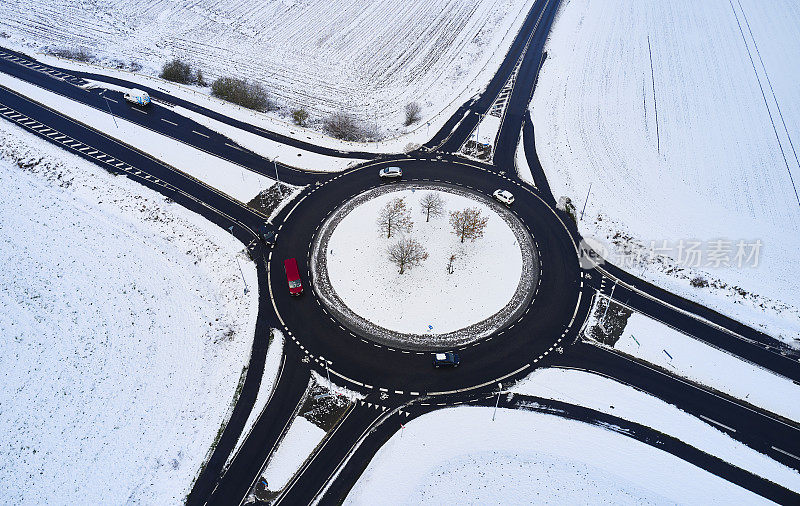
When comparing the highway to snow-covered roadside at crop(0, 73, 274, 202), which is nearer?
the highway

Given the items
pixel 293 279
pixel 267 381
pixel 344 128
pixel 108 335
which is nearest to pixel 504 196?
pixel 344 128

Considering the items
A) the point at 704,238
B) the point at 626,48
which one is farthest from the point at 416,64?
the point at 704,238

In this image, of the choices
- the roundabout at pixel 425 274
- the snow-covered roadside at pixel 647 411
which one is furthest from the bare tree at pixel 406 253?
the snow-covered roadside at pixel 647 411

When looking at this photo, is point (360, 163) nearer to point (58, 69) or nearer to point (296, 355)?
point (296, 355)

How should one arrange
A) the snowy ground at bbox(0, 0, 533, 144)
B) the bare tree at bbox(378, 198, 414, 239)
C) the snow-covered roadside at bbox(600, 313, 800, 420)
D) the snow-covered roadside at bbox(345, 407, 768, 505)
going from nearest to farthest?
the snow-covered roadside at bbox(345, 407, 768, 505)
the snow-covered roadside at bbox(600, 313, 800, 420)
the bare tree at bbox(378, 198, 414, 239)
the snowy ground at bbox(0, 0, 533, 144)

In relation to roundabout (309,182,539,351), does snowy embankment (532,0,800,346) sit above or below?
above

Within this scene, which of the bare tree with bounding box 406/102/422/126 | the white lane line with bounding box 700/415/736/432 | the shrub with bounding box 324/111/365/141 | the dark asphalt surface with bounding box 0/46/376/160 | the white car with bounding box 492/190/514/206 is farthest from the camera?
the bare tree with bounding box 406/102/422/126

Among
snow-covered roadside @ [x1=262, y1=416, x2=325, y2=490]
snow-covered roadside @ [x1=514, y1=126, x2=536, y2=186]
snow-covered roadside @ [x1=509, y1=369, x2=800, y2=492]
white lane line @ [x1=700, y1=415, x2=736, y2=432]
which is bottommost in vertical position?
snow-covered roadside @ [x1=262, y1=416, x2=325, y2=490]

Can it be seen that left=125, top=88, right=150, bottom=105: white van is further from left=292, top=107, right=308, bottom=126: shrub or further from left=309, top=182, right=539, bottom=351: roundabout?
left=309, top=182, right=539, bottom=351: roundabout

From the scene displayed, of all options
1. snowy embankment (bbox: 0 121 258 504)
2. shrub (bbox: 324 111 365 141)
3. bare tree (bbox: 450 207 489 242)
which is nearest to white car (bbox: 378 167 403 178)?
shrub (bbox: 324 111 365 141)
